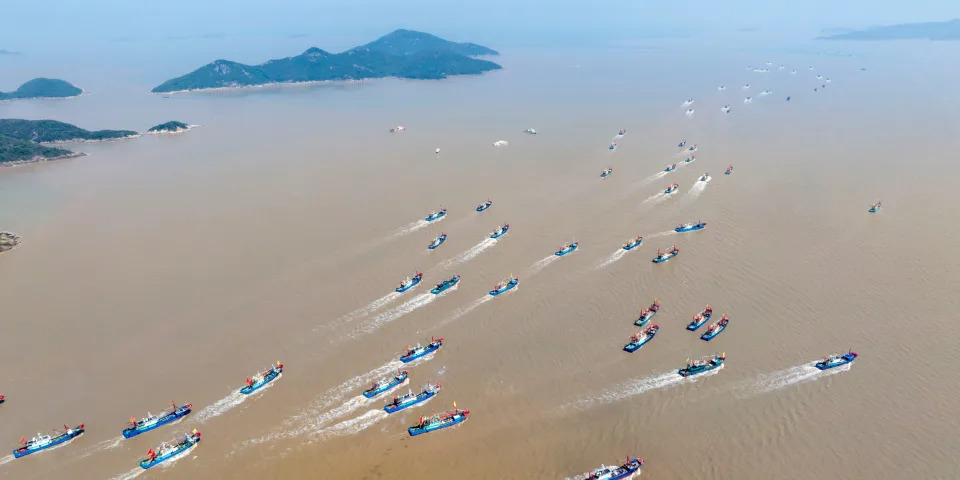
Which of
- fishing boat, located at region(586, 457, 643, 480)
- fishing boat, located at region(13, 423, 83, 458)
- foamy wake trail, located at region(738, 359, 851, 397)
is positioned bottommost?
fishing boat, located at region(586, 457, 643, 480)

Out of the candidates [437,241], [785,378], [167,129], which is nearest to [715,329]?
[785,378]

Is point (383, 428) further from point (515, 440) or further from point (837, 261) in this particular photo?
point (837, 261)

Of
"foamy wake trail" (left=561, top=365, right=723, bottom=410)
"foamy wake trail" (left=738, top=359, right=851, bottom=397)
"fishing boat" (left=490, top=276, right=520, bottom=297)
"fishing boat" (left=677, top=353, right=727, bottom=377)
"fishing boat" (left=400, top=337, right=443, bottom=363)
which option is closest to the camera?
"foamy wake trail" (left=561, top=365, right=723, bottom=410)

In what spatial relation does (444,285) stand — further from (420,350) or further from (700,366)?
(700,366)

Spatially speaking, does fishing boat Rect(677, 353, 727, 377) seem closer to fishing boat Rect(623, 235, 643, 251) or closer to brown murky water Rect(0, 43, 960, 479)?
brown murky water Rect(0, 43, 960, 479)

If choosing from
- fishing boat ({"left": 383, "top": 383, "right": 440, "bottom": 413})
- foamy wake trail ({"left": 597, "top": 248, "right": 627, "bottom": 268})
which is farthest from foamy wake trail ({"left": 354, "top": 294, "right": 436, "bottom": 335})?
foamy wake trail ({"left": 597, "top": 248, "right": 627, "bottom": 268})

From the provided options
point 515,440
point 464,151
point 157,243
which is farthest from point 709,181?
point 157,243
